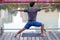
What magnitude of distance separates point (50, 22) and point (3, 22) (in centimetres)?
146

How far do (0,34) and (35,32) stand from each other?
1.06m

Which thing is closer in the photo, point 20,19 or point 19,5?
point 20,19

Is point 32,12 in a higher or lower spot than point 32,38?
higher

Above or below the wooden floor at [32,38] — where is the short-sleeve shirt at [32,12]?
above

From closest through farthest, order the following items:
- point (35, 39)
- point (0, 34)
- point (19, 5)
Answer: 1. point (35, 39)
2. point (0, 34)
3. point (19, 5)

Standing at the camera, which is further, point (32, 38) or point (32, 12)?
point (32, 38)

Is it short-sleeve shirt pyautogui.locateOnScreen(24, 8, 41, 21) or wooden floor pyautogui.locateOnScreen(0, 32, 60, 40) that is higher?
short-sleeve shirt pyautogui.locateOnScreen(24, 8, 41, 21)

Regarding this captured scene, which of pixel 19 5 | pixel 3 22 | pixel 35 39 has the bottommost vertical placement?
pixel 35 39

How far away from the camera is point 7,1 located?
7.23m

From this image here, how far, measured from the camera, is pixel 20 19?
646cm

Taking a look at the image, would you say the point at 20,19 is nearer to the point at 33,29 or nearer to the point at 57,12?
the point at 33,29

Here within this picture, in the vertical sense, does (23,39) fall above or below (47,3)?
below

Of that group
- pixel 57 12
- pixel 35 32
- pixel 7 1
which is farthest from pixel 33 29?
pixel 7 1

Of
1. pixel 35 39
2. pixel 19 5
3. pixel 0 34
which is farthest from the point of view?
pixel 19 5
